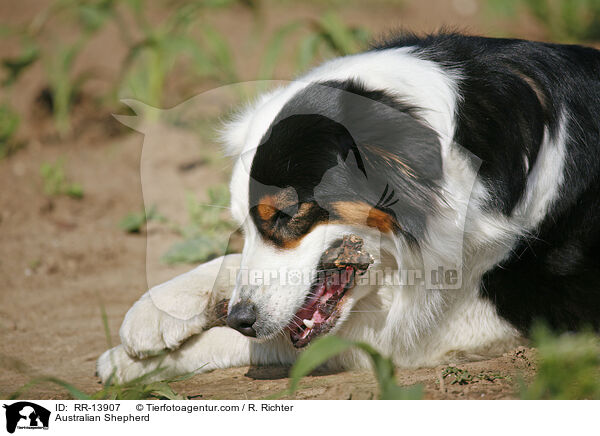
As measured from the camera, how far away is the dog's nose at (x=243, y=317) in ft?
7.41

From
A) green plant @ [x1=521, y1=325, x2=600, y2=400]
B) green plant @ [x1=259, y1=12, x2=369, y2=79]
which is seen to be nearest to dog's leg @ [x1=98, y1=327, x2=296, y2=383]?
green plant @ [x1=521, y1=325, x2=600, y2=400]

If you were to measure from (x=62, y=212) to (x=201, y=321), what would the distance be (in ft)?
8.22

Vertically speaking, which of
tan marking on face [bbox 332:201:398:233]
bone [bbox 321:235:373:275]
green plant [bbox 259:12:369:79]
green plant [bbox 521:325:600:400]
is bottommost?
green plant [bbox 521:325:600:400]

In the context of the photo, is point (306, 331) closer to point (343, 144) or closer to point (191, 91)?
point (343, 144)

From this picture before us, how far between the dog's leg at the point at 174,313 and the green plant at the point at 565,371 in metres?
1.24

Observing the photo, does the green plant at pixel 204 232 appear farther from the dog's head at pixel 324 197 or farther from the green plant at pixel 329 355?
the green plant at pixel 329 355

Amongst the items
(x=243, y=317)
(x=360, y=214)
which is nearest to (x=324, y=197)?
(x=360, y=214)

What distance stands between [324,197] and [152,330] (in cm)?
89

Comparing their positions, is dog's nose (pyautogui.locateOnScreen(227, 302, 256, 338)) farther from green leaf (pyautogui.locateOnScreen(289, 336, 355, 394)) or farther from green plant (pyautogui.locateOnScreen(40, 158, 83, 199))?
green plant (pyautogui.locateOnScreen(40, 158, 83, 199))

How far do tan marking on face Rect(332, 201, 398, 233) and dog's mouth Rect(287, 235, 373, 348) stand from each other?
0.23 feet

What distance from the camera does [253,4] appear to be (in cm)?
515

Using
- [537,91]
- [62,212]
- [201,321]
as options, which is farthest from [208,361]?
[62,212]

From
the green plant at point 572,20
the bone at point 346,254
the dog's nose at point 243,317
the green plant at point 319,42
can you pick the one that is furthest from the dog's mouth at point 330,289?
the green plant at point 572,20

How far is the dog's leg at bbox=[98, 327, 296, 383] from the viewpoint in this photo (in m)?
2.57
